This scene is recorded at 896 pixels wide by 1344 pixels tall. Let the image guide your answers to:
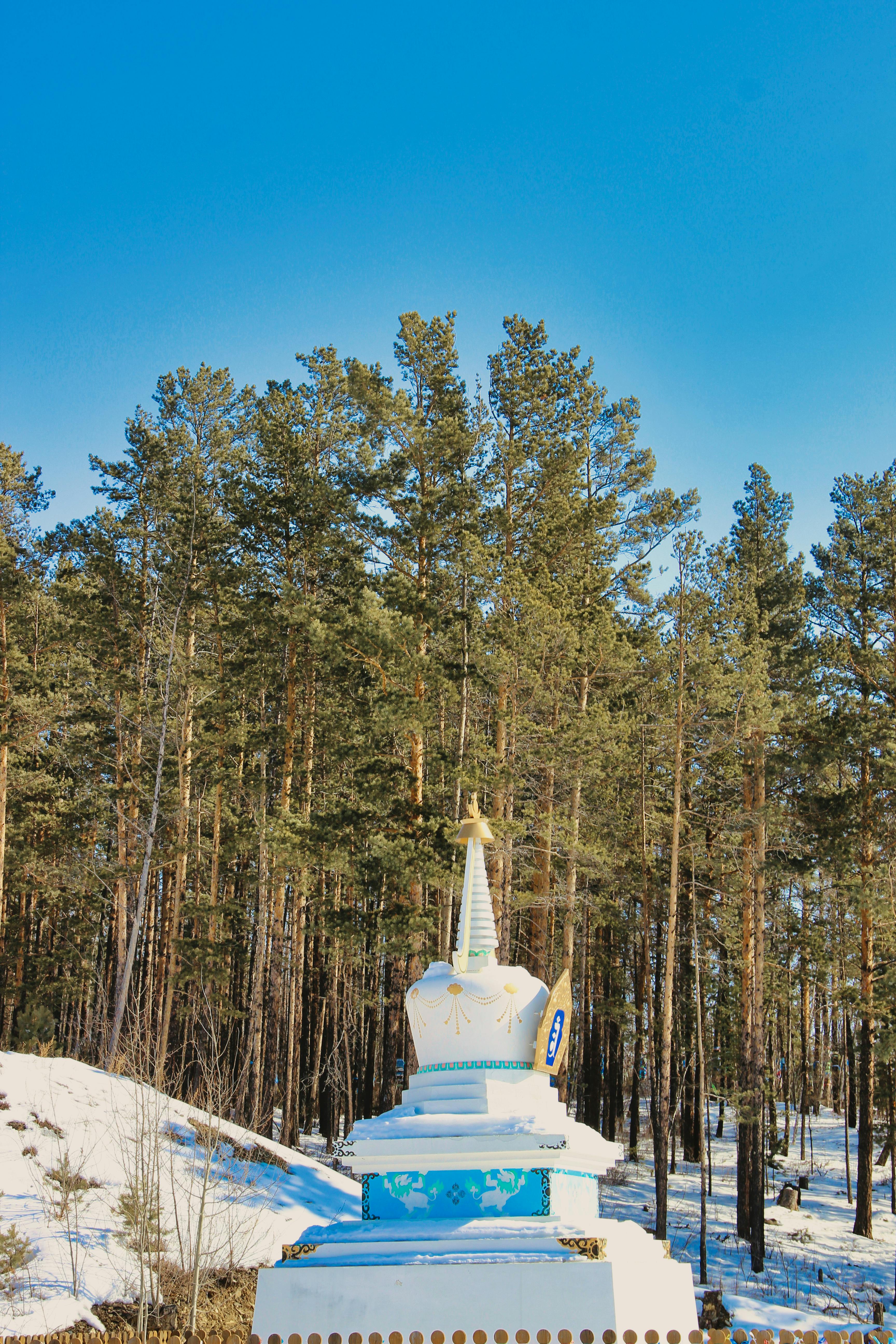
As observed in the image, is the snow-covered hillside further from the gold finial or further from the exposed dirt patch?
the gold finial

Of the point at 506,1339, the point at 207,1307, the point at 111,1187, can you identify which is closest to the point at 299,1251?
the point at 506,1339

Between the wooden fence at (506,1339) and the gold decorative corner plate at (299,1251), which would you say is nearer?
the wooden fence at (506,1339)

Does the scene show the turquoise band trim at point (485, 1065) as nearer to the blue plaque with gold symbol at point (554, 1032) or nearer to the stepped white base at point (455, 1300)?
the blue plaque with gold symbol at point (554, 1032)

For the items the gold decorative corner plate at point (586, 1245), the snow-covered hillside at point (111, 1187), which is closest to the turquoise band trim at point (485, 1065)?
the gold decorative corner plate at point (586, 1245)

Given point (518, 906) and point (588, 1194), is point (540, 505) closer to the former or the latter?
point (518, 906)

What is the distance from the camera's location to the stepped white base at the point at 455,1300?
33.2 ft

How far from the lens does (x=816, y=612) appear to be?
27203 millimetres

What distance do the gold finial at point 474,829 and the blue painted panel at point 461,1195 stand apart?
4007mm

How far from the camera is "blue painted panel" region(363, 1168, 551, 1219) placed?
1135 centimetres

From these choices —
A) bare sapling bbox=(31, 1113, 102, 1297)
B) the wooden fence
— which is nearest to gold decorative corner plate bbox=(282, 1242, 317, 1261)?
the wooden fence

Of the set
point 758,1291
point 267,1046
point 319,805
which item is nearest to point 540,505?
point 319,805

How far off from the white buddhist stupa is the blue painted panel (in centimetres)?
1

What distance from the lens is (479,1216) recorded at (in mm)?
11344

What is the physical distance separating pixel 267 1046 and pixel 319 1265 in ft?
58.7
